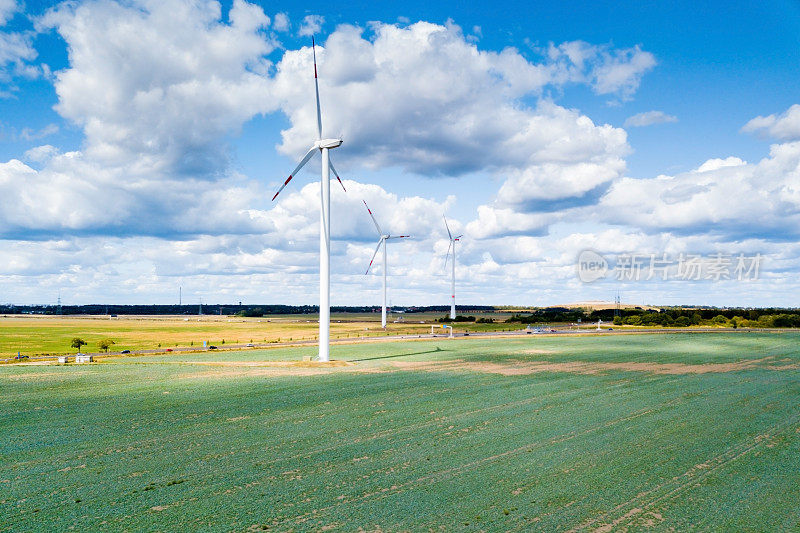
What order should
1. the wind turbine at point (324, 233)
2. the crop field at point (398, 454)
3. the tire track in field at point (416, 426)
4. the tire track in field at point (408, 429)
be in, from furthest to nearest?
the wind turbine at point (324, 233) < the tire track in field at point (416, 426) < the tire track in field at point (408, 429) < the crop field at point (398, 454)

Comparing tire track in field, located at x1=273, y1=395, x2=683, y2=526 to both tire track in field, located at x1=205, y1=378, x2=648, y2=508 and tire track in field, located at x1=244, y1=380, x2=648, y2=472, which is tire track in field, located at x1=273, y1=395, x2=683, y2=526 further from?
tire track in field, located at x1=244, y1=380, x2=648, y2=472

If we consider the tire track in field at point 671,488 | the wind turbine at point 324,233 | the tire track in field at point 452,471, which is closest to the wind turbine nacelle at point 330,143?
the wind turbine at point 324,233

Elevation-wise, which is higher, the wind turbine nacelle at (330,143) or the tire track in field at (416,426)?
the wind turbine nacelle at (330,143)

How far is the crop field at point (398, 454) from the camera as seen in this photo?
1462cm

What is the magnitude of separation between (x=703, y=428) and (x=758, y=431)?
7.90ft

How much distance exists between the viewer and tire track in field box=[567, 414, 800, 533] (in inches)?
557

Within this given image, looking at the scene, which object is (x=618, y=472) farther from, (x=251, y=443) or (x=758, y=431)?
(x=251, y=443)

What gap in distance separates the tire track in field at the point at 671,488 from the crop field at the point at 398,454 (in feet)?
0.26

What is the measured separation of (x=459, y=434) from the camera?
76.5ft

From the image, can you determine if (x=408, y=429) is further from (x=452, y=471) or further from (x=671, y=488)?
(x=671, y=488)

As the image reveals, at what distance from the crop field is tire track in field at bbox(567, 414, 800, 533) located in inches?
3.1

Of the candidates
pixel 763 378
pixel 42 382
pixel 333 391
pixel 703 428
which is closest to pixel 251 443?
pixel 333 391

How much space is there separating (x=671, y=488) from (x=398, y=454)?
9312 mm

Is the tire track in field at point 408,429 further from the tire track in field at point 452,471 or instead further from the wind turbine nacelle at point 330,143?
the wind turbine nacelle at point 330,143
